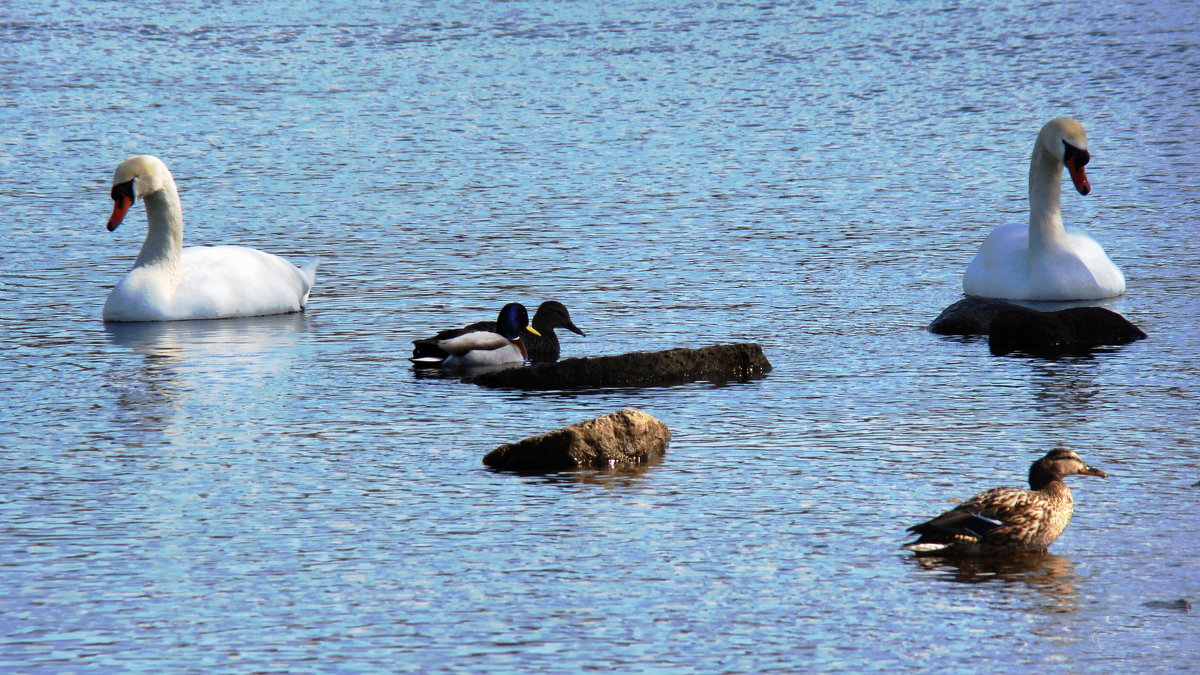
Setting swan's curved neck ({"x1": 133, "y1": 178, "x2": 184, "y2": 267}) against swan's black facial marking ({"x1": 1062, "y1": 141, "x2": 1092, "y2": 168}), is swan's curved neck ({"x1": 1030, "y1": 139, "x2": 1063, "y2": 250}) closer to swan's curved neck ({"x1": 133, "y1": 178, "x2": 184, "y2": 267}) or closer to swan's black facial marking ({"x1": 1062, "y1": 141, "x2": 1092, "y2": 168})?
swan's black facial marking ({"x1": 1062, "y1": 141, "x2": 1092, "y2": 168})

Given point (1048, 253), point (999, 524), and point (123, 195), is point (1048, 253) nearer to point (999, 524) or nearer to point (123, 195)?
point (123, 195)

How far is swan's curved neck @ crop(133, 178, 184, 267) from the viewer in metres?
14.3

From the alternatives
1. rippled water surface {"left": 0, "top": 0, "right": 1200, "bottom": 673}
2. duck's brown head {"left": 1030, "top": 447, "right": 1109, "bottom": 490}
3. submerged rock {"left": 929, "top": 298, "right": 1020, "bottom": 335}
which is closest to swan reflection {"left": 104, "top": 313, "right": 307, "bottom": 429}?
rippled water surface {"left": 0, "top": 0, "right": 1200, "bottom": 673}

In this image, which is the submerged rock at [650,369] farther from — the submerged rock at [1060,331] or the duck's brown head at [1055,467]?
the duck's brown head at [1055,467]

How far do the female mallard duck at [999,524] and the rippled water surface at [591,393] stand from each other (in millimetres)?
96

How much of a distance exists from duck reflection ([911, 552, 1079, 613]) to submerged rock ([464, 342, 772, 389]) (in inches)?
141

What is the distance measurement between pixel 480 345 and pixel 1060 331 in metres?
3.54

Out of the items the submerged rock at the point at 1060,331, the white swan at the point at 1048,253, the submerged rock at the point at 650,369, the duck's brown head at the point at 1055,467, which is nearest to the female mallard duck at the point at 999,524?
the duck's brown head at the point at 1055,467

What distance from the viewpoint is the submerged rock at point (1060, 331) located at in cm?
1201

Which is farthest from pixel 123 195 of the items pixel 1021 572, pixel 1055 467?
pixel 1021 572

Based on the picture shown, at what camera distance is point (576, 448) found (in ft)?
29.5

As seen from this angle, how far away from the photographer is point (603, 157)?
20422 millimetres

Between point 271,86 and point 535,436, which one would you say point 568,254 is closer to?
point 535,436

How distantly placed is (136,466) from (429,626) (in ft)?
9.46
